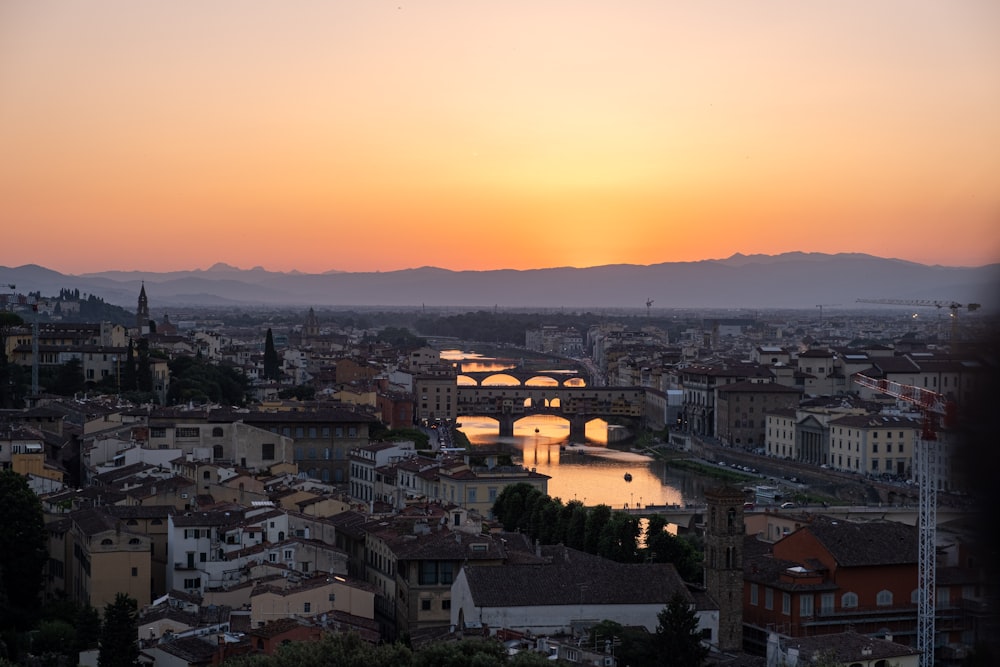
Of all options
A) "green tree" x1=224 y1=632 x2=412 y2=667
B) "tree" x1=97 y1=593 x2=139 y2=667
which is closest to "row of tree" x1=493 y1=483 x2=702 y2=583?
"green tree" x1=224 y1=632 x2=412 y2=667

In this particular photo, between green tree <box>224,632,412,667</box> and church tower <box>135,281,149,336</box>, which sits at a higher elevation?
church tower <box>135,281,149,336</box>

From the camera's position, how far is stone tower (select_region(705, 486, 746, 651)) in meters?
8.18

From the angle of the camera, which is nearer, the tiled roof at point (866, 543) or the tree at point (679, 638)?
the tree at point (679, 638)

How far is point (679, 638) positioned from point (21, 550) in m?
4.36

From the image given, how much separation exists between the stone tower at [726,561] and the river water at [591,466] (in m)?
7.35

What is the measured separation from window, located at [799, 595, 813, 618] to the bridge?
20.4 metres

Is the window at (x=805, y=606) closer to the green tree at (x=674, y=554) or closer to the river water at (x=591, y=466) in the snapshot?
the green tree at (x=674, y=554)

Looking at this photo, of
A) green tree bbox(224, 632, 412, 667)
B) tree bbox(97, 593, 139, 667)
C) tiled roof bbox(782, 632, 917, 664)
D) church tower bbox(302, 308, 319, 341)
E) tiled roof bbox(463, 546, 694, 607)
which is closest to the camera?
green tree bbox(224, 632, 412, 667)

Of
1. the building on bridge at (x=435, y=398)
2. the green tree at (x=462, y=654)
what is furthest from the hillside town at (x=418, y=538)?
the building on bridge at (x=435, y=398)

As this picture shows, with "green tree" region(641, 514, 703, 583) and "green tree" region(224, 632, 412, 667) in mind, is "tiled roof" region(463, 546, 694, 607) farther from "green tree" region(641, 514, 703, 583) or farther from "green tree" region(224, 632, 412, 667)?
"green tree" region(641, 514, 703, 583)

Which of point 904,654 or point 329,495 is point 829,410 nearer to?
point 329,495

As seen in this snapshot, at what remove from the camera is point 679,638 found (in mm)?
6824

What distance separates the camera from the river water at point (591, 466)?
1788cm

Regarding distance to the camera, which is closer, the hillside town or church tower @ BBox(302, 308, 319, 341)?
the hillside town
